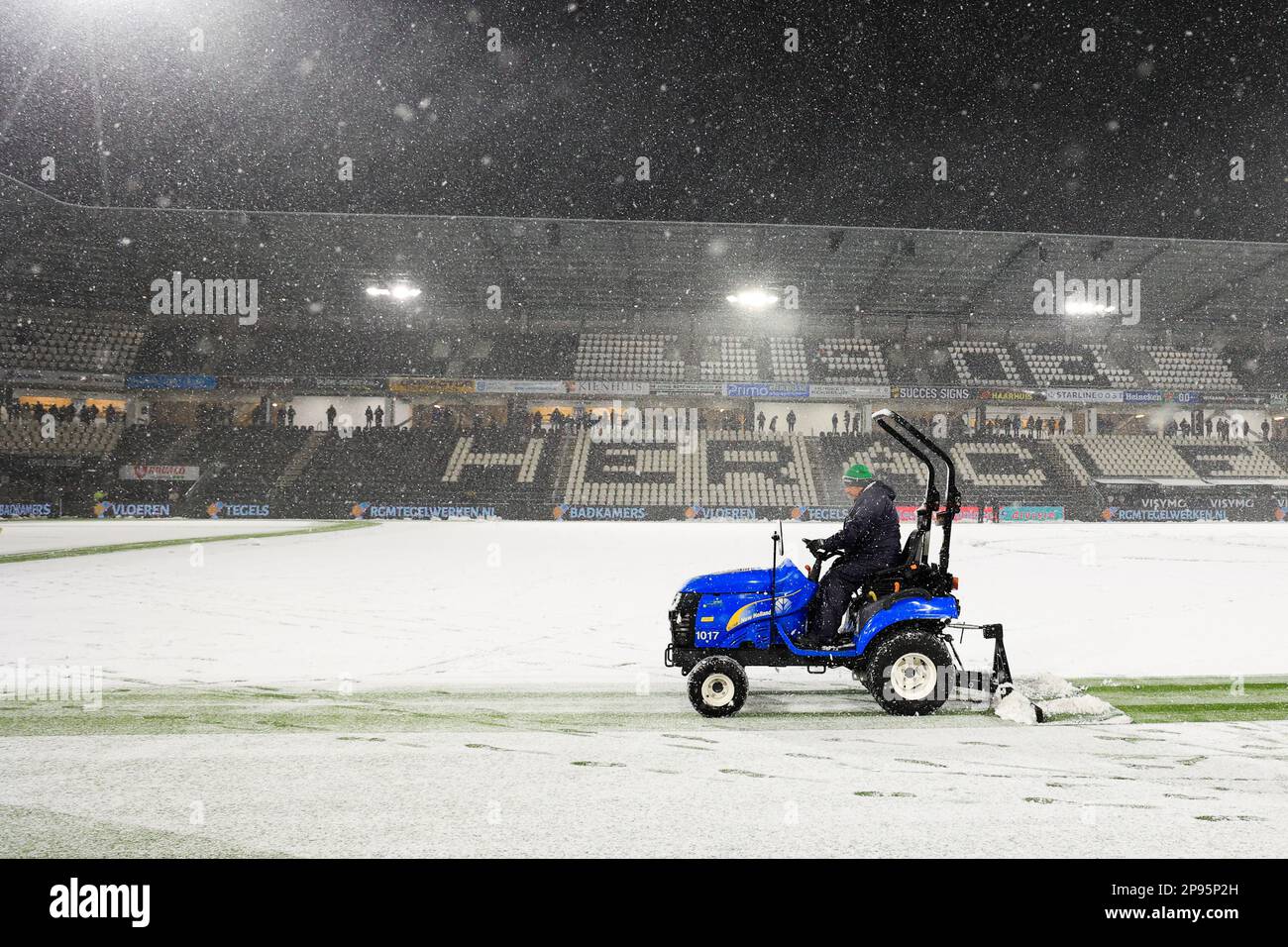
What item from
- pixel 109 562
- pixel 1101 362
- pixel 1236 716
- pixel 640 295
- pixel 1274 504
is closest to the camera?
pixel 1236 716

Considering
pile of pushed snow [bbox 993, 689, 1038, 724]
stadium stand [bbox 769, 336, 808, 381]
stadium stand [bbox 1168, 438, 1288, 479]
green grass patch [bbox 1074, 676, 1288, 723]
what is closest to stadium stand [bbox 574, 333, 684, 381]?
stadium stand [bbox 769, 336, 808, 381]

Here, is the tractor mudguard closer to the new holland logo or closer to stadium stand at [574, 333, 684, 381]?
the new holland logo

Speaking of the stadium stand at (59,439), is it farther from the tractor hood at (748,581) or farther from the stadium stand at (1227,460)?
the stadium stand at (1227,460)

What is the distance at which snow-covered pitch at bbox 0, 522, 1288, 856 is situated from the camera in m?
2.83

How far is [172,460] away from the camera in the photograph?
31672 millimetres

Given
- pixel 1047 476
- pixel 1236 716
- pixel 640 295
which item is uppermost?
pixel 640 295

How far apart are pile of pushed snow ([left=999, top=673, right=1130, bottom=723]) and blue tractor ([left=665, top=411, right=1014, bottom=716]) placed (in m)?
0.21

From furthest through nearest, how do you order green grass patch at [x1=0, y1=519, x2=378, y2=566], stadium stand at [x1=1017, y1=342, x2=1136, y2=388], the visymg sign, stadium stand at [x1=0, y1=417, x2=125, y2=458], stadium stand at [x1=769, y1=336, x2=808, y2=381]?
1. stadium stand at [x1=1017, y1=342, x2=1136, y2=388]
2. stadium stand at [x1=769, y1=336, x2=808, y2=381]
3. stadium stand at [x1=0, y1=417, x2=125, y2=458]
4. the visymg sign
5. green grass patch at [x1=0, y1=519, x2=378, y2=566]

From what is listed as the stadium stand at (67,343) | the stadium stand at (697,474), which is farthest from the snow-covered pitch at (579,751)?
the stadium stand at (67,343)

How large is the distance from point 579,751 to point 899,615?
1.72 metres

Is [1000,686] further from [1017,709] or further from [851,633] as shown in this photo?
[851,633]

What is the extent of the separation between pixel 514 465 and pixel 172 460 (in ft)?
38.6
